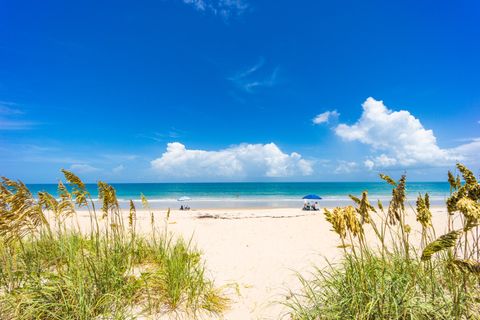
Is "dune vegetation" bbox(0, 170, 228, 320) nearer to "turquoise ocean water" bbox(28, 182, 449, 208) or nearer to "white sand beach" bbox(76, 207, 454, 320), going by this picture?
"white sand beach" bbox(76, 207, 454, 320)

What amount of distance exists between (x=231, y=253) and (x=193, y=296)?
3.67 m

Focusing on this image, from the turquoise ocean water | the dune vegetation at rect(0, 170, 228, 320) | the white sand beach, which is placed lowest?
the turquoise ocean water

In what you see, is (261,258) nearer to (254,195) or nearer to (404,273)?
(404,273)

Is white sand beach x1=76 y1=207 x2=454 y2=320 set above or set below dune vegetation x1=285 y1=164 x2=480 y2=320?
below

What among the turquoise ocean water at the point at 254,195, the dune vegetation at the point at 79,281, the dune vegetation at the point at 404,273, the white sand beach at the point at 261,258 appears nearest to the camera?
the dune vegetation at the point at 404,273

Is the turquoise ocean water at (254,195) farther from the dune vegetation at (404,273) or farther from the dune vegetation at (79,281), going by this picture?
the dune vegetation at (79,281)

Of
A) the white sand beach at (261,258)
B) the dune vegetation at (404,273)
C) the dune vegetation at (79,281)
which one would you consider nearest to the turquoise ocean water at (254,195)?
the white sand beach at (261,258)

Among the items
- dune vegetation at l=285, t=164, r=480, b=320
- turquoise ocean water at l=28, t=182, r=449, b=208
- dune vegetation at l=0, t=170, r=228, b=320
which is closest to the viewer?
dune vegetation at l=285, t=164, r=480, b=320

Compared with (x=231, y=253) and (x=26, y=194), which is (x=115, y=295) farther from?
(x=231, y=253)

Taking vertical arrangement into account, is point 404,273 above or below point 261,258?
above

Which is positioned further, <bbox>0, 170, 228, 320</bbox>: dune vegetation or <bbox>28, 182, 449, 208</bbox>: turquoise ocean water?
<bbox>28, 182, 449, 208</bbox>: turquoise ocean water

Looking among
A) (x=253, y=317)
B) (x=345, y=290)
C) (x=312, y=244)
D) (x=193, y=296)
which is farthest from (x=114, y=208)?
(x=312, y=244)

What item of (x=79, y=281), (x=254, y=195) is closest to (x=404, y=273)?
(x=79, y=281)

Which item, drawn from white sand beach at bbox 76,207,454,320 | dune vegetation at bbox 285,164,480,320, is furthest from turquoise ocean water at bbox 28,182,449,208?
dune vegetation at bbox 285,164,480,320
